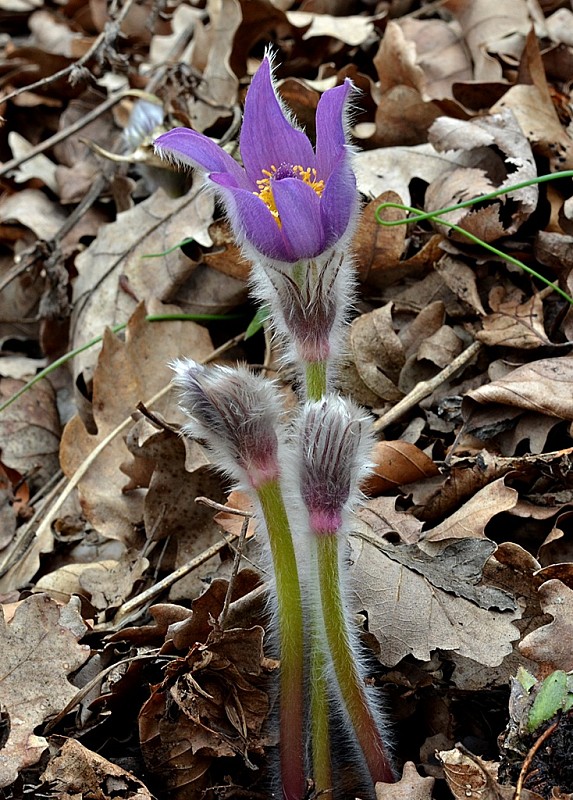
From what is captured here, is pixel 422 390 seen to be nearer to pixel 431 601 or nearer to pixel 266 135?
pixel 431 601

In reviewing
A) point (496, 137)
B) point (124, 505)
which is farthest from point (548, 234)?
point (124, 505)

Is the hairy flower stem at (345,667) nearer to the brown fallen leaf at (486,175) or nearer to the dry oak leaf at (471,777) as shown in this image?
the dry oak leaf at (471,777)

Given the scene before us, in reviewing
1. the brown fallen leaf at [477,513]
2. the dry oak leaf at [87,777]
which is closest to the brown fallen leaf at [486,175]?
the brown fallen leaf at [477,513]

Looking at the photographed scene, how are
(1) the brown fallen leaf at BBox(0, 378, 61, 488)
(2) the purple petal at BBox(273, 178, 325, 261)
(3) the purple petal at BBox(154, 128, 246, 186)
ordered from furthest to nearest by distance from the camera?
(1) the brown fallen leaf at BBox(0, 378, 61, 488) → (3) the purple petal at BBox(154, 128, 246, 186) → (2) the purple petal at BBox(273, 178, 325, 261)

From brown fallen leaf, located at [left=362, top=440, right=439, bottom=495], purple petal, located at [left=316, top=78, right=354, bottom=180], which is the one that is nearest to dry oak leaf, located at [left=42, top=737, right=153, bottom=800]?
brown fallen leaf, located at [left=362, top=440, right=439, bottom=495]

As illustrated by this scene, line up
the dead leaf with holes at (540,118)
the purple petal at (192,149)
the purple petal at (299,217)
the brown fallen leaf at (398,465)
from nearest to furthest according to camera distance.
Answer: the purple petal at (299,217) < the purple petal at (192,149) < the brown fallen leaf at (398,465) < the dead leaf with holes at (540,118)

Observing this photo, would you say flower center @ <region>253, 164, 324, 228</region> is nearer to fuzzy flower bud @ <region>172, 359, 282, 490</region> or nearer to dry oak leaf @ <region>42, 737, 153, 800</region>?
fuzzy flower bud @ <region>172, 359, 282, 490</region>
